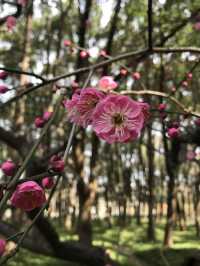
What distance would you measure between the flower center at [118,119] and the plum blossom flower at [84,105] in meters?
0.07

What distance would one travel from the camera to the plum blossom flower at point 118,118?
1146 millimetres

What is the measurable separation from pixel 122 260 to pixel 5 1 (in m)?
3.76

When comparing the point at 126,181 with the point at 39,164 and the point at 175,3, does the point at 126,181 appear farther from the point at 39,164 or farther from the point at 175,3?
the point at 39,164

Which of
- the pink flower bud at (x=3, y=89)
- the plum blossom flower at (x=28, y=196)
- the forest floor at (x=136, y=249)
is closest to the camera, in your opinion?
the plum blossom flower at (x=28, y=196)

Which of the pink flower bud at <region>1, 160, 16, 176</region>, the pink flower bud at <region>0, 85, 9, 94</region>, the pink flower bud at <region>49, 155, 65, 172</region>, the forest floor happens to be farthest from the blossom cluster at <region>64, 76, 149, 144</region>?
the forest floor

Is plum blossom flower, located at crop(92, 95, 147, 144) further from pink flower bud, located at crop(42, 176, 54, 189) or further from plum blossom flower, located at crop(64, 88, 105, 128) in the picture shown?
pink flower bud, located at crop(42, 176, 54, 189)

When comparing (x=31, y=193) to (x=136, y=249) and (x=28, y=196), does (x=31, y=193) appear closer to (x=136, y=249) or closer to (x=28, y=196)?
(x=28, y=196)

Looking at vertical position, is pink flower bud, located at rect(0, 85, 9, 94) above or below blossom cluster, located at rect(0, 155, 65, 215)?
above

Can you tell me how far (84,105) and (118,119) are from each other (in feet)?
0.38

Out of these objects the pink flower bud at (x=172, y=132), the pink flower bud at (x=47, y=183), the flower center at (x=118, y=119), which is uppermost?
the pink flower bud at (x=172, y=132)

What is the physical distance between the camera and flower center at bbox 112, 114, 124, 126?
3.80ft

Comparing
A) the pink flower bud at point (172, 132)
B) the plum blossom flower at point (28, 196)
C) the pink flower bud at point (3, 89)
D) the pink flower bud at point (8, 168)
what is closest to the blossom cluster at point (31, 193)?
the plum blossom flower at point (28, 196)

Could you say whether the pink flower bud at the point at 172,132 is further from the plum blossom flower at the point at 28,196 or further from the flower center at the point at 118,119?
the plum blossom flower at the point at 28,196

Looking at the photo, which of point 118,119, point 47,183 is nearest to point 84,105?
point 118,119
